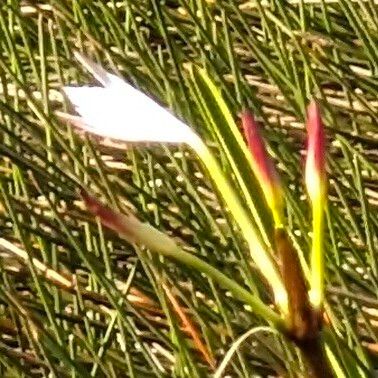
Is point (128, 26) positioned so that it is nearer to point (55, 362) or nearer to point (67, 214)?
point (67, 214)

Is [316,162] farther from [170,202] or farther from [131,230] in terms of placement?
[170,202]

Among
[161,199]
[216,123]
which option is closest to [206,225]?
[161,199]

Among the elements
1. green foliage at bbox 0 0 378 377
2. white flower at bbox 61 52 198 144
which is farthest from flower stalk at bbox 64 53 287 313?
green foliage at bbox 0 0 378 377

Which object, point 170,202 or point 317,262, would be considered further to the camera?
point 170,202

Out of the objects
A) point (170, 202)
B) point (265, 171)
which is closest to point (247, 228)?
point (265, 171)

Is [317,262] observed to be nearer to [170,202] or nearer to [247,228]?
[247,228]

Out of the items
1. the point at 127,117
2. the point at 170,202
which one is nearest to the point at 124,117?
the point at 127,117

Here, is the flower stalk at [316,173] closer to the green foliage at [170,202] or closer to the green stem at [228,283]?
the green stem at [228,283]

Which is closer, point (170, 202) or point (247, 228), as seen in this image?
point (247, 228)
